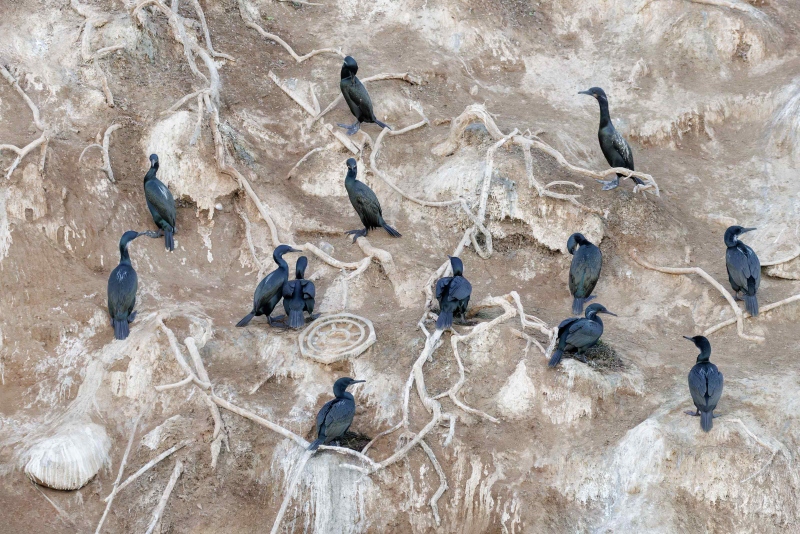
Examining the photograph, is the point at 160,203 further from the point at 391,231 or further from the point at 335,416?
the point at 335,416

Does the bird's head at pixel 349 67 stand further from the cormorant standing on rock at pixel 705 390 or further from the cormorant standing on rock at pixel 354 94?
the cormorant standing on rock at pixel 705 390

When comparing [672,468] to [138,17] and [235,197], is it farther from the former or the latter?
[138,17]

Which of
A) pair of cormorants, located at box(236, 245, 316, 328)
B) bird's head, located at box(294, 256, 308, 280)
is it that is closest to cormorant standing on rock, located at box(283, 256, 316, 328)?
pair of cormorants, located at box(236, 245, 316, 328)

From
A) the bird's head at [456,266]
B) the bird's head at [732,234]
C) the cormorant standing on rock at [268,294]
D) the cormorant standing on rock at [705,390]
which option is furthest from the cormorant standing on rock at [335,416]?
the bird's head at [732,234]

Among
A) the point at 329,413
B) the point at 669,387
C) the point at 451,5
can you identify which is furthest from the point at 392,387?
the point at 451,5

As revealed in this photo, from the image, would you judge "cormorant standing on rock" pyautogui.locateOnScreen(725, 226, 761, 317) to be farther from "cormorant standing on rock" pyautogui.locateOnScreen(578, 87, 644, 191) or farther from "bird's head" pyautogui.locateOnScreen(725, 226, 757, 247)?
"cormorant standing on rock" pyautogui.locateOnScreen(578, 87, 644, 191)

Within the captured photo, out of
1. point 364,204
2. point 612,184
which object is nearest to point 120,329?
point 364,204
